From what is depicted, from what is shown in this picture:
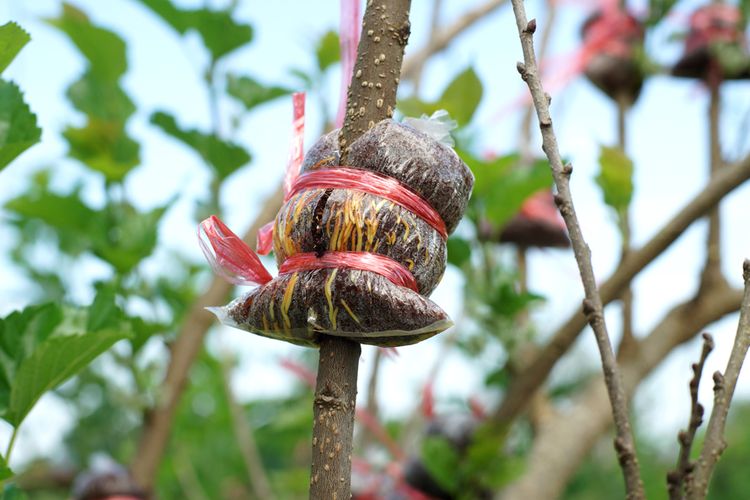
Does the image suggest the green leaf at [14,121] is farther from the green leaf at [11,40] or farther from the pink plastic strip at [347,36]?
the pink plastic strip at [347,36]

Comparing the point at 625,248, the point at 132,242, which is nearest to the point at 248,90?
the point at 132,242

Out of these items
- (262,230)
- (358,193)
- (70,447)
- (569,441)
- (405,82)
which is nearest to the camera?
(358,193)

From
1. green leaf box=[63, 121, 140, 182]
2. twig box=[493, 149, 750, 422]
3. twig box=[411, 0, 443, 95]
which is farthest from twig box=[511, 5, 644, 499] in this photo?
twig box=[411, 0, 443, 95]

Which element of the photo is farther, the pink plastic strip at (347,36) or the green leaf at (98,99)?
the green leaf at (98,99)

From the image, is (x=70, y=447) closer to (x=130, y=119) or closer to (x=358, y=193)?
(x=130, y=119)

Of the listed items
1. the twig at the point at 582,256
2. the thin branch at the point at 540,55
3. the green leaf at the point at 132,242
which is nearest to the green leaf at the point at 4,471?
the twig at the point at 582,256

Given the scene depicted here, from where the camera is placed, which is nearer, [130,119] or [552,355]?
[552,355]

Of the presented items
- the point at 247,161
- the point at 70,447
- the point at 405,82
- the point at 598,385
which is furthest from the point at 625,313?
the point at 70,447

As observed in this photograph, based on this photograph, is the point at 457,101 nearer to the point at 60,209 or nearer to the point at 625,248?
the point at 625,248
